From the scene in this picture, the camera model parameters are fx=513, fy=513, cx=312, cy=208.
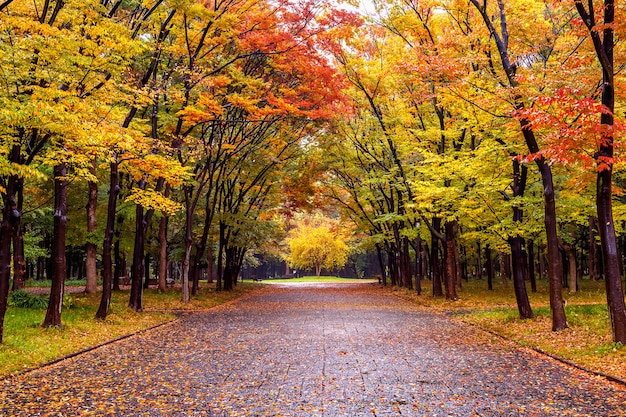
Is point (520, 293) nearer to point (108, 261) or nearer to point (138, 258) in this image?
point (108, 261)

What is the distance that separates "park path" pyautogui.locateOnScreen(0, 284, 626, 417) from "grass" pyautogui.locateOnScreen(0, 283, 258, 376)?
525 millimetres

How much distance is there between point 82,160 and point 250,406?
6889 mm

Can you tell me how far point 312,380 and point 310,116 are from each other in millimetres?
14857

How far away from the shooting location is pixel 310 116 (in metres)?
21.1

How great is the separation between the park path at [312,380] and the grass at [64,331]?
525 millimetres

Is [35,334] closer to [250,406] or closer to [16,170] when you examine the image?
[16,170]

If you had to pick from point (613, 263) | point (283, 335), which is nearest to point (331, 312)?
point (283, 335)

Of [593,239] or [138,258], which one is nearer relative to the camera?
[138,258]

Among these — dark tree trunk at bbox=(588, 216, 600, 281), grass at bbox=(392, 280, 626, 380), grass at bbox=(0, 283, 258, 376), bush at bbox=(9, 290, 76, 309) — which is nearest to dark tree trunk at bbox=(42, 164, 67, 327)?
grass at bbox=(0, 283, 258, 376)

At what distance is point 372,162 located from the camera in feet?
92.6

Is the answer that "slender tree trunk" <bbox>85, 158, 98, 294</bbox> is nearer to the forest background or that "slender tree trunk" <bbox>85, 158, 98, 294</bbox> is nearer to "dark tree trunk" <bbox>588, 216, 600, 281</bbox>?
the forest background

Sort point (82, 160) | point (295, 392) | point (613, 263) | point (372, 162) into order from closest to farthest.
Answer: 1. point (295, 392)
2. point (613, 263)
3. point (82, 160)
4. point (372, 162)

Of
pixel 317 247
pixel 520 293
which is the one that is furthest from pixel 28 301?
pixel 317 247

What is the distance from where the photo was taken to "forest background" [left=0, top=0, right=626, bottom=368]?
31.7 ft
